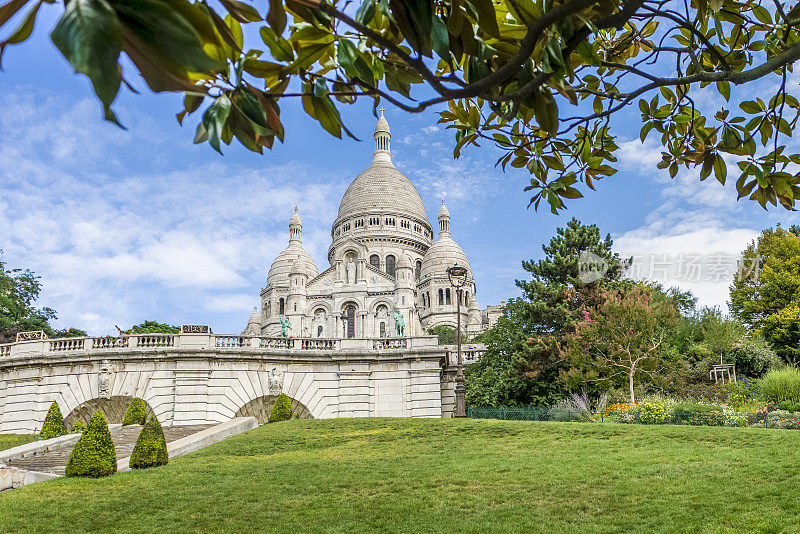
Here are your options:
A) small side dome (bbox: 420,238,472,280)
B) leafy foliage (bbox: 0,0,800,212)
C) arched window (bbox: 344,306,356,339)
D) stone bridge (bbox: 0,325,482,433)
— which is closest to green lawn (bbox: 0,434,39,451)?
stone bridge (bbox: 0,325,482,433)

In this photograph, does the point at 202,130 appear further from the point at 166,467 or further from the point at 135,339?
the point at 135,339

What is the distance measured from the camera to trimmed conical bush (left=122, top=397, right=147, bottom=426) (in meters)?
20.9

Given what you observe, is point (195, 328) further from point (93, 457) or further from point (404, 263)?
point (404, 263)

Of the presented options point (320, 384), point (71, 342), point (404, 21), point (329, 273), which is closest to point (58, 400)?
point (71, 342)

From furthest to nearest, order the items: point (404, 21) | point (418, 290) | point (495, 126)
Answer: point (418, 290) < point (495, 126) < point (404, 21)

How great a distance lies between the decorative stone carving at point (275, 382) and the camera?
Result: 22969 mm

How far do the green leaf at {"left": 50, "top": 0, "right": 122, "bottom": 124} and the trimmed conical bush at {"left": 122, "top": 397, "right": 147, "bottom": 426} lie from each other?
71.9 ft

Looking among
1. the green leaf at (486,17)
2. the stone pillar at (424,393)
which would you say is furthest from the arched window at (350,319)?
the green leaf at (486,17)

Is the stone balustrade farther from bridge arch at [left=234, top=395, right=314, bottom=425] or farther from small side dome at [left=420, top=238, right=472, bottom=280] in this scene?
small side dome at [left=420, top=238, right=472, bottom=280]

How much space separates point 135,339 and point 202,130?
2328 cm

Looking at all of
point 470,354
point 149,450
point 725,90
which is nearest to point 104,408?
point 149,450

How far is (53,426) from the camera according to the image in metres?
20.2

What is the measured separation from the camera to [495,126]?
396 centimetres

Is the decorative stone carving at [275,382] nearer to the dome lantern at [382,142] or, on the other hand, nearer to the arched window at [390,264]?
the arched window at [390,264]
